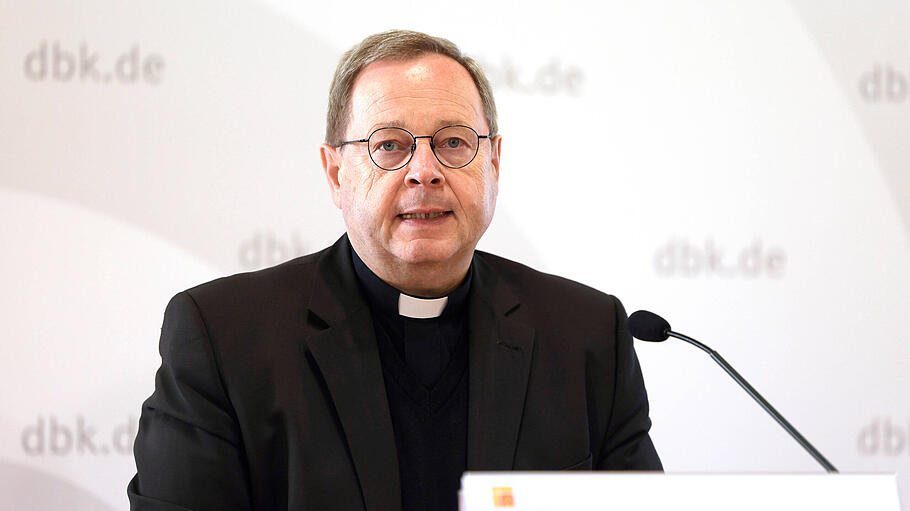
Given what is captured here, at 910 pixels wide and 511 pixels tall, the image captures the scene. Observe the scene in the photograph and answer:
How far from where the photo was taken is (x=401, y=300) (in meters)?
2.21

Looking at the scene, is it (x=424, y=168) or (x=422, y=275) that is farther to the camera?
(x=422, y=275)

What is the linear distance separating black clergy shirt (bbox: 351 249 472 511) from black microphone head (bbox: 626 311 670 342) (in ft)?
1.63

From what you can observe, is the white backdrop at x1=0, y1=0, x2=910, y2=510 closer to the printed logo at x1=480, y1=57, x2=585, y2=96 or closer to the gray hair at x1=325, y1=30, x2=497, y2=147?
the printed logo at x1=480, y1=57, x2=585, y2=96

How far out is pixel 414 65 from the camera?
2.08m

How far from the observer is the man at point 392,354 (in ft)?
6.19

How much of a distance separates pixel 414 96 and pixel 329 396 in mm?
654

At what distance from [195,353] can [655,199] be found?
1.66 metres

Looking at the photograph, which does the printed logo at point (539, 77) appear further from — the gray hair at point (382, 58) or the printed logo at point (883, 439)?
the printed logo at point (883, 439)

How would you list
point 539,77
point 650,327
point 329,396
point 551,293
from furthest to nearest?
point 539,77
point 551,293
point 329,396
point 650,327

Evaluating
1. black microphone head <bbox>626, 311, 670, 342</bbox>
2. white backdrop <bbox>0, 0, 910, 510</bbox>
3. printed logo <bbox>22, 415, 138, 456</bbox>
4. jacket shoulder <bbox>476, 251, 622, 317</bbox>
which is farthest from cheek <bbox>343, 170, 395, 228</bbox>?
printed logo <bbox>22, 415, 138, 456</bbox>

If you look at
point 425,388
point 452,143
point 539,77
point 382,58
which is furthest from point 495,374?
point 539,77

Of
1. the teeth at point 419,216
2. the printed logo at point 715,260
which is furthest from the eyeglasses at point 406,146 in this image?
the printed logo at point 715,260

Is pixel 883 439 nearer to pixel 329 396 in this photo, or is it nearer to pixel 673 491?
pixel 329 396

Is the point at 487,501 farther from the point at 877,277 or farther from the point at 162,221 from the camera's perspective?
the point at 877,277
